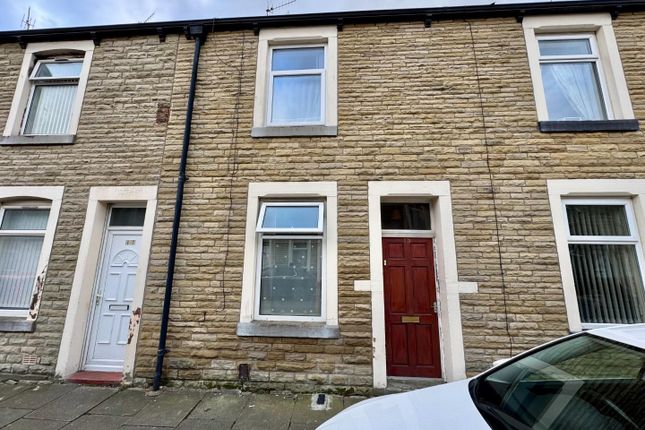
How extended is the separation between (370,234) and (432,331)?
1.70m

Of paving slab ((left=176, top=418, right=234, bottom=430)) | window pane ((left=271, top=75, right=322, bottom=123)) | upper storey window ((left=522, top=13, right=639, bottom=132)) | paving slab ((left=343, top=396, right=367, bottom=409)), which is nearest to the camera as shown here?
paving slab ((left=176, top=418, right=234, bottom=430))

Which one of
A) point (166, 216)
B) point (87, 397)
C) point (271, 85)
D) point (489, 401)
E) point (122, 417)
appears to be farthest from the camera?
point (271, 85)

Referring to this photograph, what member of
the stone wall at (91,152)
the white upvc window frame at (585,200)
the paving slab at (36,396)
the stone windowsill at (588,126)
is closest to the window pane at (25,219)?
the stone wall at (91,152)

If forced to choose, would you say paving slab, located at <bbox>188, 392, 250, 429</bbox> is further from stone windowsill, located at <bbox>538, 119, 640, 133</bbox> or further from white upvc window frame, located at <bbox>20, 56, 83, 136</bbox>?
white upvc window frame, located at <bbox>20, 56, 83, 136</bbox>

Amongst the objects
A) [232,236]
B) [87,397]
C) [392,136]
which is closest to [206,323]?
[232,236]

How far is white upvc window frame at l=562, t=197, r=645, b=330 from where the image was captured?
4.23 meters

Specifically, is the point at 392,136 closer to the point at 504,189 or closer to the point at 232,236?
the point at 504,189

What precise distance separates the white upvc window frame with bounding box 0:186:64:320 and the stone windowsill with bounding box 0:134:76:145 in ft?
2.68

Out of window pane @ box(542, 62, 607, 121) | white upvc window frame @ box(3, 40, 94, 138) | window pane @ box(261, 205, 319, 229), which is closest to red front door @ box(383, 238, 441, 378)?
window pane @ box(261, 205, 319, 229)

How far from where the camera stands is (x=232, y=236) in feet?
15.4

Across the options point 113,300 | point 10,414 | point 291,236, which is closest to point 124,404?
point 10,414

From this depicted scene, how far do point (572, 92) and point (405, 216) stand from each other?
11.4 ft

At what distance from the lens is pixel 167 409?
3.66 m

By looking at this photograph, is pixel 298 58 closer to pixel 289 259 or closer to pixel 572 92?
pixel 289 259
